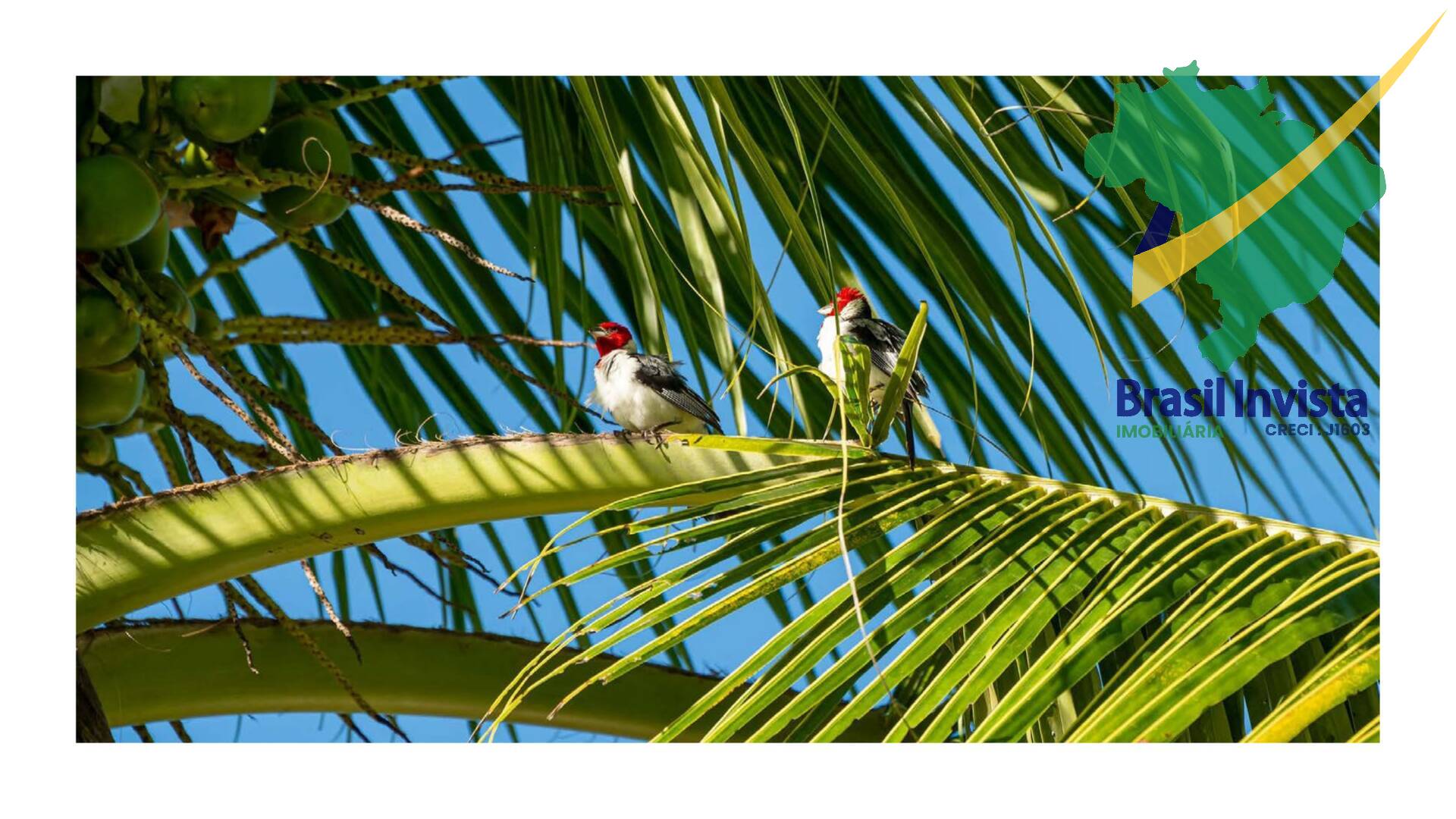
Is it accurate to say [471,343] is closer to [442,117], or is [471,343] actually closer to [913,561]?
[913,561]

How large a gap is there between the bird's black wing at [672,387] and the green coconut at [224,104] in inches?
20.2

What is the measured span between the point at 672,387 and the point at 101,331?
617 mm

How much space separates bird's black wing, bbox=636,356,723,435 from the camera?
4.93 feet

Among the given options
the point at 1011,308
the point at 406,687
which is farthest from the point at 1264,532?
the point at 406,687

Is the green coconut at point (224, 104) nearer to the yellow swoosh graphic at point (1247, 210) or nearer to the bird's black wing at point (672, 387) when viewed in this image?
the bird's black wing at point (672, 387)

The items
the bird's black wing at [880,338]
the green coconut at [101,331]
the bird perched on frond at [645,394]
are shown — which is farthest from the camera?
the bird perched on frond at [645,394]

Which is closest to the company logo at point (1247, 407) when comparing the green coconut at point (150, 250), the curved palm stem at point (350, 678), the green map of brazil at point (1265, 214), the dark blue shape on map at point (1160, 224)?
the green map of brazil at point (1265, 214)

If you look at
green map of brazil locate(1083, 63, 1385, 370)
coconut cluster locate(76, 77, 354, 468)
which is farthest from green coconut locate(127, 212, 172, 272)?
green map of brazil locate(1083, 63, 1385, 370)

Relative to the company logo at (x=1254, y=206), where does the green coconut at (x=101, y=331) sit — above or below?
above

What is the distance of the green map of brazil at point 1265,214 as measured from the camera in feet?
4.08

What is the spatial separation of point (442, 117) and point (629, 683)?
643 millimetres

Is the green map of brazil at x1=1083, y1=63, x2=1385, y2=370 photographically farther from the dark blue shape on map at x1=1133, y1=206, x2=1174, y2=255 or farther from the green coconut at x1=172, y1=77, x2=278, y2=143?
the green coconut at x1=172, y1=77, x2=278, y2=143

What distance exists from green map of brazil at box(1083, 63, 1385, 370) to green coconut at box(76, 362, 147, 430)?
83 cm

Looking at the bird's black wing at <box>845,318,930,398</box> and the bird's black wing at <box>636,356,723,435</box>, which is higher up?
the bird's black wing at <box>636,356,723,435</box>
